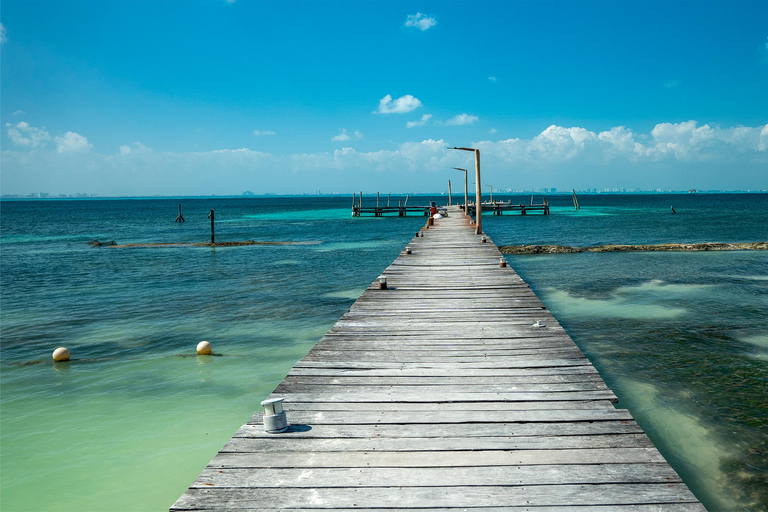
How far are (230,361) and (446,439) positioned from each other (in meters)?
6.48

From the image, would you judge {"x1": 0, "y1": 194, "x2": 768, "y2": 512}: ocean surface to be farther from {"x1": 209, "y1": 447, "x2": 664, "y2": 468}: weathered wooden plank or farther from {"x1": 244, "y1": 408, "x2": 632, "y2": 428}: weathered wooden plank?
{"x1": 209, "y1": 447, "x2": 664, "y2": 468}: weathered wooden plank

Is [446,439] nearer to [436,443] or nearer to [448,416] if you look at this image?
[436,443]

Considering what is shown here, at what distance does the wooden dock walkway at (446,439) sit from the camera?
9.72 feet

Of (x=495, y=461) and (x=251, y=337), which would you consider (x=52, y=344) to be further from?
(x=495, y=461)

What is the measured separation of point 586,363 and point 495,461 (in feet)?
7.59

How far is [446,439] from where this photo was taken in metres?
3.63

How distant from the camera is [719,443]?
564 centimetres

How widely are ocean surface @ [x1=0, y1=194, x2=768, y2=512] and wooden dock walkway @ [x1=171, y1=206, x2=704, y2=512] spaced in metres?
1.91

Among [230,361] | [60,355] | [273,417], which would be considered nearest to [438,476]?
[273,417]

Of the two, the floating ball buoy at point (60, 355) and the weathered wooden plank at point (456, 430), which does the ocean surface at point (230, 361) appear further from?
the weathered wooden plank at point (456, 430)

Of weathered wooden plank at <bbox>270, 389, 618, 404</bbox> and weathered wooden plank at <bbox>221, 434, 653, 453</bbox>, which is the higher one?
weathered wooden plank at <bbox>270, 389, 618, 404</bbox>

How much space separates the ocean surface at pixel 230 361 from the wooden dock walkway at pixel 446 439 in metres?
1.91

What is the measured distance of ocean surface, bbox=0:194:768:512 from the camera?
5430mm

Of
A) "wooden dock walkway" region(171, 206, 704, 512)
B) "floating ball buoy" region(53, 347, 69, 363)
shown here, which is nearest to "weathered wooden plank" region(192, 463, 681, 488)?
"wooden dock walkway" region(171, 206, 704, 512)
